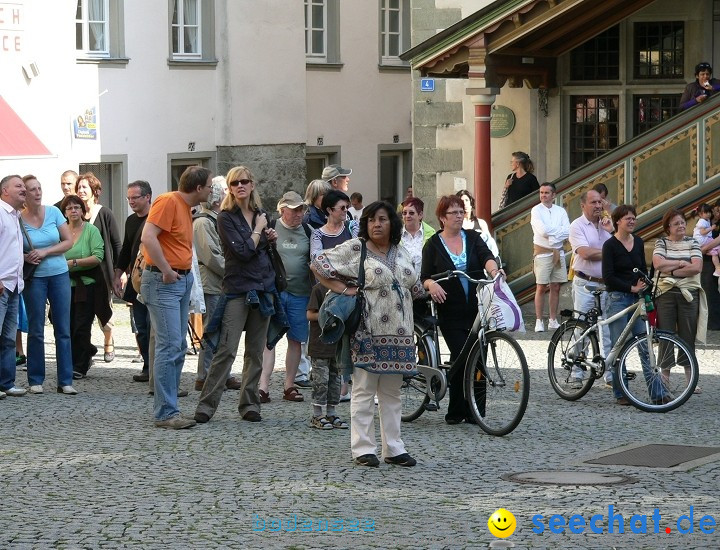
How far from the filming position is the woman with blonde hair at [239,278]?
11.4 meters

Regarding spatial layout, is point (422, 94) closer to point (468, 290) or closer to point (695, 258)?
point (695, 258)

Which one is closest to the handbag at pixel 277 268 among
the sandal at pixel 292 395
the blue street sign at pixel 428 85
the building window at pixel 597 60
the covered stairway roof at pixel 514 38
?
the sandal at pixel 292 395

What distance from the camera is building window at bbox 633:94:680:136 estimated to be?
2330 cm

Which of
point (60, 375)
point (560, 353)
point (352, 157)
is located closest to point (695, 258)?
point (560, 353)

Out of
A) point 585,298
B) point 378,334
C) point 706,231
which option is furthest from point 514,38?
point 378,334

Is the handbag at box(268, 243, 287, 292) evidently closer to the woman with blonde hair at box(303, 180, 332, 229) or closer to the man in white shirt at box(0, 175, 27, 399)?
the woman with blonde hair at box(303, 180, 332, 229)

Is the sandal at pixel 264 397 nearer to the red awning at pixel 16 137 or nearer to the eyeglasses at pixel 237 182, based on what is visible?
the eyeglasses at pixel 237 182

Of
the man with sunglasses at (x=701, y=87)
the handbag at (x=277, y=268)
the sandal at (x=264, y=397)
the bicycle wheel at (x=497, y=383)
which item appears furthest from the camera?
the man with sunglasses at (x=701, y=87)

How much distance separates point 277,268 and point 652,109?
13.1 meters

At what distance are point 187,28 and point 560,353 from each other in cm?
1596

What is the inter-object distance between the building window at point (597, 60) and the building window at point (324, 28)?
8.59 m

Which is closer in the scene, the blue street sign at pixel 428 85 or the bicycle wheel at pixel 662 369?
the bicycle wheel at pixel 662 369

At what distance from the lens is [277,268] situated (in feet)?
38.5

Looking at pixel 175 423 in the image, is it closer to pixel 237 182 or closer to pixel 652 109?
pixel 237 182
